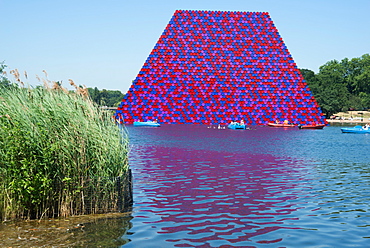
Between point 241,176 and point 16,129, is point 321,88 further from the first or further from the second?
point 16,129

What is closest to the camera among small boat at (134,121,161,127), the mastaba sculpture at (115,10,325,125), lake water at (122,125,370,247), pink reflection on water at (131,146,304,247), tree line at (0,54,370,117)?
lake water at (122,125,370,247)

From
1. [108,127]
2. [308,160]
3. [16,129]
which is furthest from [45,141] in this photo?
[308,160]

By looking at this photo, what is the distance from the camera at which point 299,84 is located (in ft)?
289

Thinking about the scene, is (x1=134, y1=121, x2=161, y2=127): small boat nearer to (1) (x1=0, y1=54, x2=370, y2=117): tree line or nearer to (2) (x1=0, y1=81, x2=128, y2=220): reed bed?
(1) (x1=0, y1=54, x2=370, y2=117): tree line

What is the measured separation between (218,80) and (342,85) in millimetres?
80967

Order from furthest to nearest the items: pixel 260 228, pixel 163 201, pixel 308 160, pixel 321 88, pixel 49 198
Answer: pixel 321 88 < pixel 308 160 < pixel 163 201 < pixel 49 198 < pixel 260 228

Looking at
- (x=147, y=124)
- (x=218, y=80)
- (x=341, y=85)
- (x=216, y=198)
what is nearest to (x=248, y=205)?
(x=216, y=198)

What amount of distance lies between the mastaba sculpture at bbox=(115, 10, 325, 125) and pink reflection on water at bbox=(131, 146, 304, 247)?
196 ft

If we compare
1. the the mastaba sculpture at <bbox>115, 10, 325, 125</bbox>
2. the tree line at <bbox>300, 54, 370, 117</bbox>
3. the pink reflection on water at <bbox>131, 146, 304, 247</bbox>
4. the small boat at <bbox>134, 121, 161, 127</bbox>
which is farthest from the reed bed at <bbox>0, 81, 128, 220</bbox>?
the tree line at <bbox>300, 54, 370, 117</bbox>

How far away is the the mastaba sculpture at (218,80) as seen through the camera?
86188 mm

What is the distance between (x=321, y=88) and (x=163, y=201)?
12777cm

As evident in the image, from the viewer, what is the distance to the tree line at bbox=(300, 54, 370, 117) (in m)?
132

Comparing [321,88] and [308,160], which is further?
[321,88]

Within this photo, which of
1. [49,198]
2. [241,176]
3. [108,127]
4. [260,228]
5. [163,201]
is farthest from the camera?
[241,176]
